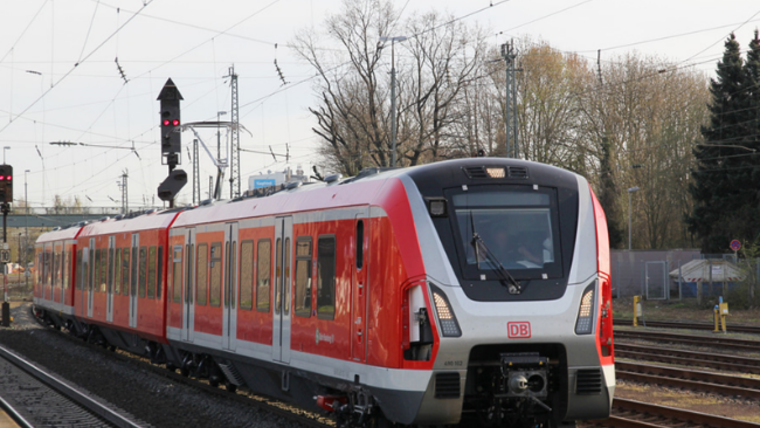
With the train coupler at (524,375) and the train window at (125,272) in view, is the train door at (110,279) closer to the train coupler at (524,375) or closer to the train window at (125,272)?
the train window at (125,272)

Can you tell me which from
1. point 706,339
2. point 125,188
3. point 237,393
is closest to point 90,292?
point 237,393

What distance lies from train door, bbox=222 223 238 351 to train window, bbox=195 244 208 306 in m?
1.14

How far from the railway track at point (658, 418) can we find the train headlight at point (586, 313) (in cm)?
293

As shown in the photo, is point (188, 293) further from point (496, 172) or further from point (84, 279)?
point (84, 279)

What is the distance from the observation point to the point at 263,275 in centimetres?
1202

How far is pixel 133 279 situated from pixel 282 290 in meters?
9.50

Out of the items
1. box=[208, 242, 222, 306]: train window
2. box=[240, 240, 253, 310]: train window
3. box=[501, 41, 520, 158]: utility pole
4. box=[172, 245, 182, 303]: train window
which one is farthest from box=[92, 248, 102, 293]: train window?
box=[501, 41, 520, 158]: utility pole

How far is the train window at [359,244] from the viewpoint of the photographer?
9.17 meters

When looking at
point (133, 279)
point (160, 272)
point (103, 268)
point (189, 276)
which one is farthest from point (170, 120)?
point (189, 276)

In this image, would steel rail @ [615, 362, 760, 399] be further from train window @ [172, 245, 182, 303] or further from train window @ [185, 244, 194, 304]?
train window @ [172, 245, 182, 303]

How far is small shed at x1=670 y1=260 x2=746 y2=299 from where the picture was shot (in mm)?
32406

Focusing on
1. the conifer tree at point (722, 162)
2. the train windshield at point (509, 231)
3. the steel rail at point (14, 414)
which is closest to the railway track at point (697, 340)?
the train windshield at point (509, 231)

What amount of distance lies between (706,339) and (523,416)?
15459 mm

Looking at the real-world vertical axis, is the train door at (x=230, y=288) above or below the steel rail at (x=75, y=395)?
above
